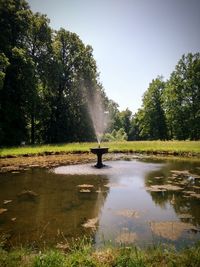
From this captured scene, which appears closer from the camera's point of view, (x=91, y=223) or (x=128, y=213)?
(x=91, y=223)

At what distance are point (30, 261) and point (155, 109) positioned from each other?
61.1 m

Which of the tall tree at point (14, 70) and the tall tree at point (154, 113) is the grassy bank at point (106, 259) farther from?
the tall tree at point (154, 113)

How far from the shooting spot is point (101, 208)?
29.6ft

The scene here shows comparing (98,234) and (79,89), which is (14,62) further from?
(98,234)

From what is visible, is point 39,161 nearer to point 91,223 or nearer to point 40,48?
point 91,223

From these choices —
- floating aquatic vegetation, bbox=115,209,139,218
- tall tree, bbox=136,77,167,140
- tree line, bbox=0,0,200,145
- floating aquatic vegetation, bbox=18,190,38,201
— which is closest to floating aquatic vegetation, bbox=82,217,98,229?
floating aquatic vegetation, bbox=115,209,139,218

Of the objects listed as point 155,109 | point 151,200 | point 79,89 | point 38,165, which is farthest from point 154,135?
point 151,200

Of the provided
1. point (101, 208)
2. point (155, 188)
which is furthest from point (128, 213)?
point (155, 188)

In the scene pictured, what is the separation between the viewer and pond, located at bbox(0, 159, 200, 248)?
667 cm

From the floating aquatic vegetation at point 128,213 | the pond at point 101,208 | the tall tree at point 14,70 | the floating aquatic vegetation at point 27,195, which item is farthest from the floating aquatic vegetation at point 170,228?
the tall tree at point 14,70

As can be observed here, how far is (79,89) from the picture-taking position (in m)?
45.8

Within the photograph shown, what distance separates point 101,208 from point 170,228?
2.59 meters

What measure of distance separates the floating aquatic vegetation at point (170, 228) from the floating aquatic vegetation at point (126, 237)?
614 mm

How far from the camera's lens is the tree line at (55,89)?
33375 mm
